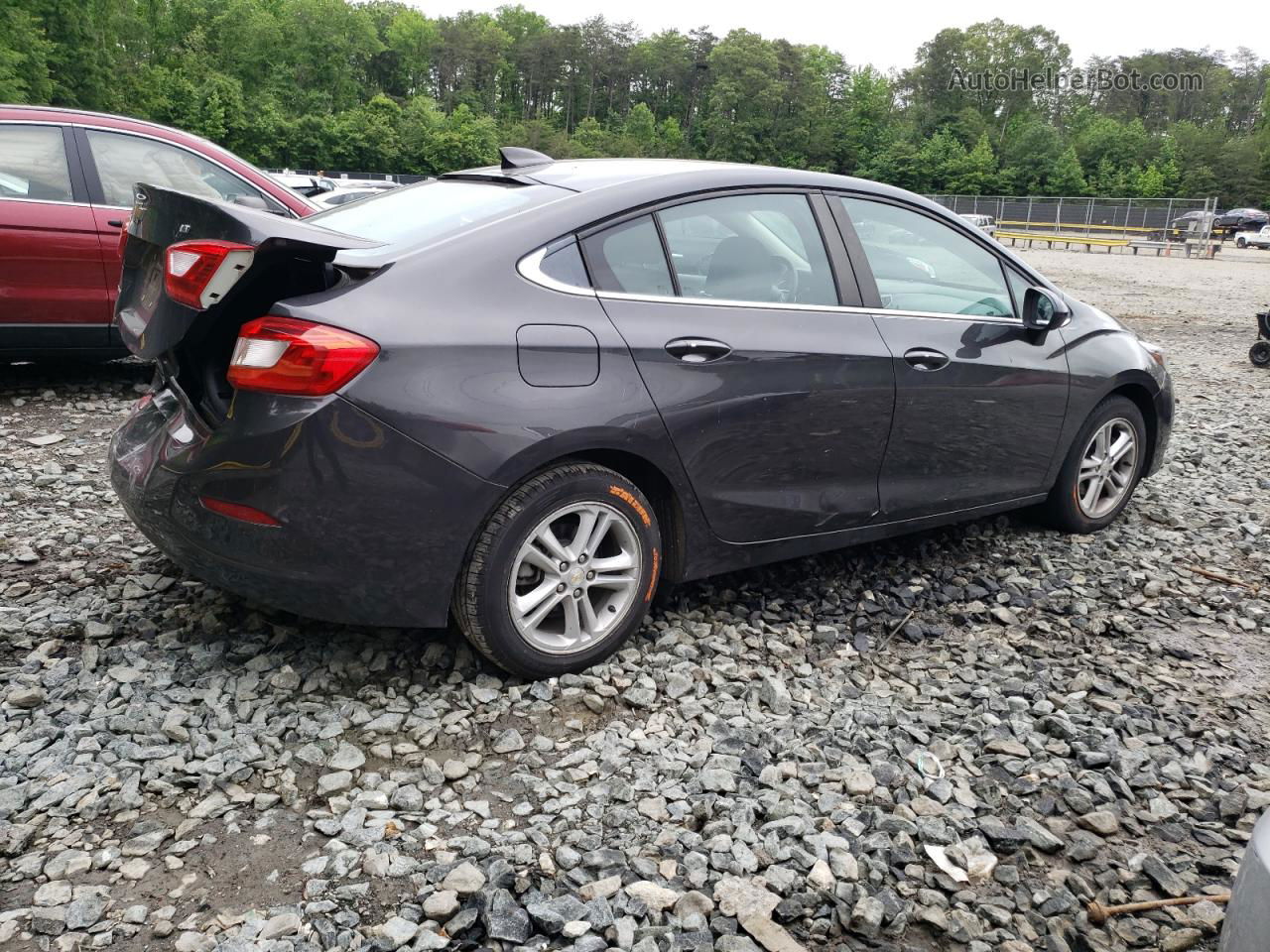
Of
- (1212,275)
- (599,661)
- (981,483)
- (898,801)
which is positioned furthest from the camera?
(1212,275)

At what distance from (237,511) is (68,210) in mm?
4367

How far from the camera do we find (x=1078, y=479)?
4887mm

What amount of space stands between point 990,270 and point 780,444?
1.49 metres

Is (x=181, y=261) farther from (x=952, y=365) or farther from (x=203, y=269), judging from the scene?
(x=952, y=365)

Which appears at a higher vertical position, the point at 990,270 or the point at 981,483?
the point at 990,270

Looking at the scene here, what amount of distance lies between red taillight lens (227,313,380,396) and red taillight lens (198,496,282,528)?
0.34 m

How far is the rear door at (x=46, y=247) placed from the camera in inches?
240

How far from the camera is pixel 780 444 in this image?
3.62 metres

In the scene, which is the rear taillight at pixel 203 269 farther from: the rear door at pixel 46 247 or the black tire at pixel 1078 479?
the rear door at pixel 46 247

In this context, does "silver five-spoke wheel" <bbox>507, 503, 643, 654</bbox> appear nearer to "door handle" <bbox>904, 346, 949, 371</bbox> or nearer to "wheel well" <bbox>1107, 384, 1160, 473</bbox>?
"door handle" <bbox>904, 346, 949, 371</bbox>

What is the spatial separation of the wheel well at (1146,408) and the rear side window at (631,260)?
266cm

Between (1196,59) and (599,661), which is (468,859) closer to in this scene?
(599,661)

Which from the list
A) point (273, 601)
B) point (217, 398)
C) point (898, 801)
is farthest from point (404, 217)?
point (898, 801)

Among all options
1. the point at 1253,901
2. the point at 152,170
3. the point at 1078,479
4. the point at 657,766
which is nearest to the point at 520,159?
the point at 657,766
